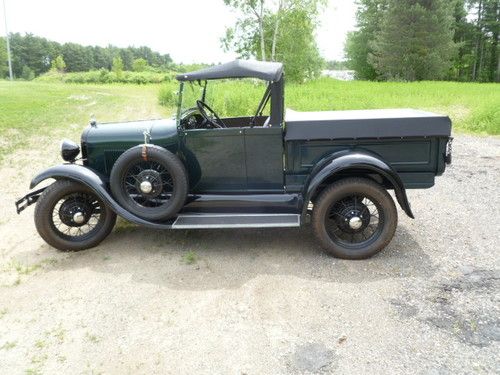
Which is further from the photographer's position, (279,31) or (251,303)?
(279,31)

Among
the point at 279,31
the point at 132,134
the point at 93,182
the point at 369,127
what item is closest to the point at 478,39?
the point at 279,31

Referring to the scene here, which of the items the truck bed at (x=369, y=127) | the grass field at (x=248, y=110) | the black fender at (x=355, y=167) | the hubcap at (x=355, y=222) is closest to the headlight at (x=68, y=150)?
the truck bed at (x=369, y=127)

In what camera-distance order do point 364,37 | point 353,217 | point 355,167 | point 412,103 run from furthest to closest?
point 364,37
point 412,103
point 353,217
point 355,167

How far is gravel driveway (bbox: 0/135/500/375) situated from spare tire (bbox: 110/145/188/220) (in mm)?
515

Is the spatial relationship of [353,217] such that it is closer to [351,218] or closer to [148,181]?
[351,218]

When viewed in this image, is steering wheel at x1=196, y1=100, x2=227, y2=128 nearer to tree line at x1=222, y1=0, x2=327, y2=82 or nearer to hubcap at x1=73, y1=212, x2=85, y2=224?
hubcap at x1=73, y1=212, x2=85, y2=224

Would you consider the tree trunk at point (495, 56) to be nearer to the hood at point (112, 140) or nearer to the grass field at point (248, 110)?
the grass field at point (248, 110)

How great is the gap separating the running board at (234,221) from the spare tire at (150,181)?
173 mm

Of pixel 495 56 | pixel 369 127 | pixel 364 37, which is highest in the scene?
pixel 364 37

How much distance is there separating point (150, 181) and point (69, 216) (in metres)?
1.01

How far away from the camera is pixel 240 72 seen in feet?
13.8

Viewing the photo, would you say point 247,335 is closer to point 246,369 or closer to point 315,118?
point 246,369

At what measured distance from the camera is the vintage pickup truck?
4.22 metres

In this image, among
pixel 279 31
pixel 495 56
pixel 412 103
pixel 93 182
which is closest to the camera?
pixel 93 182
